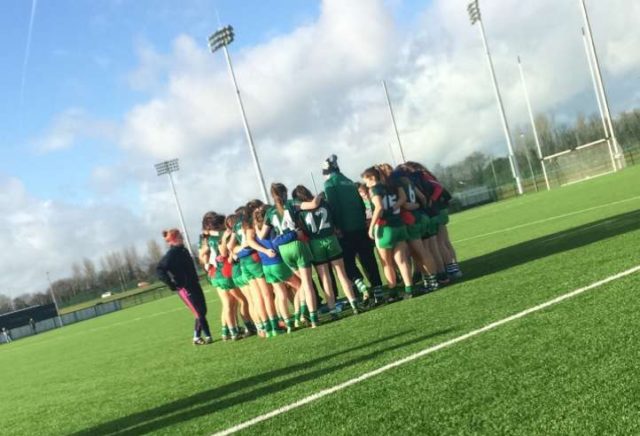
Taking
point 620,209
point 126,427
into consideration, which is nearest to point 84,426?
point 126,427

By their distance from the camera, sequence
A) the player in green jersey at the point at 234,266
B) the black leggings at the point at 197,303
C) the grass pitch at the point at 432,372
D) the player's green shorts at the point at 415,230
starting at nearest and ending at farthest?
the grass pitch at the point at 432,372 < the player's green shorts at the point at 415,230 < the player in green jersey at the point at 234,266 < the black leggings at the point at 197,303

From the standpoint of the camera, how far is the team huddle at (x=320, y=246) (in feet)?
28.2

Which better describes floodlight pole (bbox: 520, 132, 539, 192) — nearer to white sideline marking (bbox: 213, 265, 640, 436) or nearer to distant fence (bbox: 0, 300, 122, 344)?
distant fence (bbox: 0, 300, 122, 344)

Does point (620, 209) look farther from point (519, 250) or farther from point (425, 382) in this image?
point (425, 382)

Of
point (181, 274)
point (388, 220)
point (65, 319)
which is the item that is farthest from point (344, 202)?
point (65, 319)

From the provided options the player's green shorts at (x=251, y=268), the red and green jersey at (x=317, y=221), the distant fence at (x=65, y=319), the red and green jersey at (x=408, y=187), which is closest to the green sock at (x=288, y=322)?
the player's green shorts at (x=251, y=268)

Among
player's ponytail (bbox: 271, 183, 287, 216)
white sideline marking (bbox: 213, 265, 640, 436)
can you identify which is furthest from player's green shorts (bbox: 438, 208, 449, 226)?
white sideline marking (bbox: 213, 265, 640, 436)

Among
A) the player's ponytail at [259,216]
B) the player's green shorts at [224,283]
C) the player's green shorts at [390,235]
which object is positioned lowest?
the player's green shorts at [224,283]

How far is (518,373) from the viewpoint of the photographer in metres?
4.23

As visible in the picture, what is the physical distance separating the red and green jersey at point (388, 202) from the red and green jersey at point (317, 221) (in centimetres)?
67

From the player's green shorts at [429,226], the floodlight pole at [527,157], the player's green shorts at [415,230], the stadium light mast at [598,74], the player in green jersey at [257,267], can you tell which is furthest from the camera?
the floodlight pole at [527,157]

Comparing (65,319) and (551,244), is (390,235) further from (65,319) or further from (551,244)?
(65,319)

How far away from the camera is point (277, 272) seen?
8.88 metres

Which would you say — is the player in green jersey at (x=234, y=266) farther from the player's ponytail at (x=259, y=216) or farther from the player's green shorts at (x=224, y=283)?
the player's ponytail at (x=259, y=216)
